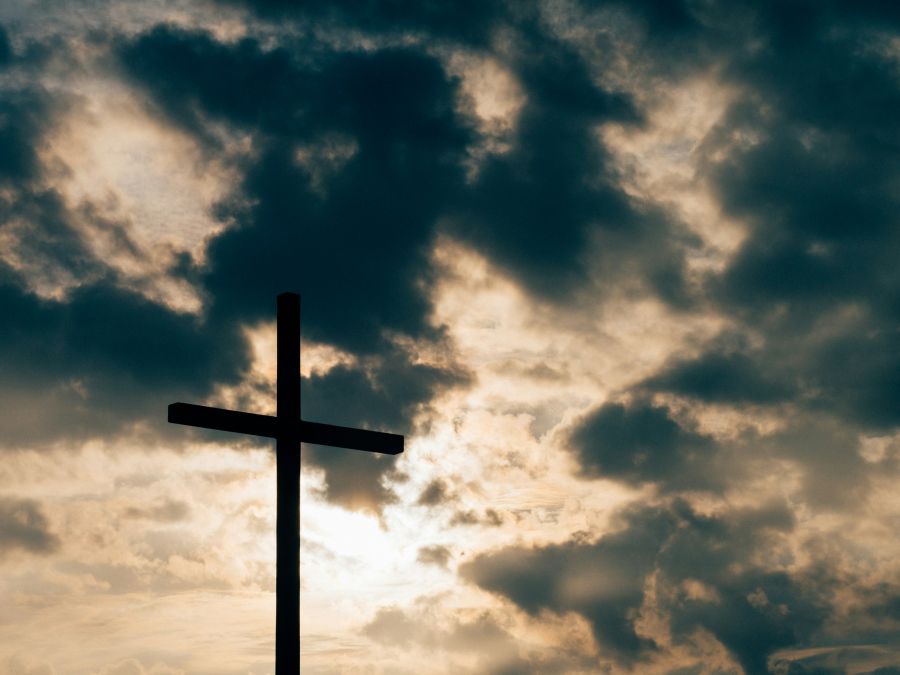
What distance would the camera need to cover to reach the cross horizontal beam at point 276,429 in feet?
45.3

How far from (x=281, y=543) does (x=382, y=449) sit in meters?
2.42

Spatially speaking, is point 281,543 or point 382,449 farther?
point 382,449

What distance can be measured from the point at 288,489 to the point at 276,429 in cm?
83

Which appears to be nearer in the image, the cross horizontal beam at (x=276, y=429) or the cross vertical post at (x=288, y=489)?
the cross vertical post at (x=288, y=489)

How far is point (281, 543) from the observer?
45.2ft

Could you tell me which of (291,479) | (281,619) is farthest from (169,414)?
(281,619)

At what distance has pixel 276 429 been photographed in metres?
14.5

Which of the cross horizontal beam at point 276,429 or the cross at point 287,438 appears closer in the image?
the cross at point 287,438

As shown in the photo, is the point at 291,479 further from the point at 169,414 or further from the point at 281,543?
the point at 169,414

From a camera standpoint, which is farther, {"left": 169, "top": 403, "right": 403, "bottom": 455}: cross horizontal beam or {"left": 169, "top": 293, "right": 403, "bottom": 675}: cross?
{"left": 169, "top": 403, "right": 403, "bottom": 455}: cross horizontal beam

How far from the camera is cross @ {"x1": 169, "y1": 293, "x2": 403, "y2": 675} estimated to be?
13.5 m

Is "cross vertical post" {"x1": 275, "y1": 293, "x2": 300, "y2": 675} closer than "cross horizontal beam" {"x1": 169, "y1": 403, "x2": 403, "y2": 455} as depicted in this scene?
Yes

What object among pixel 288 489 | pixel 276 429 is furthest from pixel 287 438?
pixel 288 489

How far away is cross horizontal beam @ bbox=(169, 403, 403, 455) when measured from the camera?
13.8 metres
